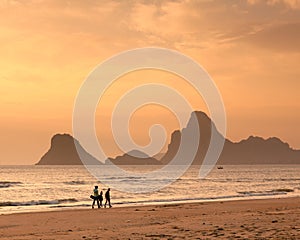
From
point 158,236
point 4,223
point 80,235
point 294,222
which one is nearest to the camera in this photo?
point 158,236

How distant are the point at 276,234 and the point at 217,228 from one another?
2.87 metres

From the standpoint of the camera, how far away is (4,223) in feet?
73.0

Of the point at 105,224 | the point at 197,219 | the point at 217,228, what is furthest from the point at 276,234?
the point at 105,224

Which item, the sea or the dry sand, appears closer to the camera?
the dry sand

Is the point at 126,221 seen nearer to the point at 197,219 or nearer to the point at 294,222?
the point at 197,219

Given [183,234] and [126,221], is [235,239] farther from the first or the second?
[126,221]

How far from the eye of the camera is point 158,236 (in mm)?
15836

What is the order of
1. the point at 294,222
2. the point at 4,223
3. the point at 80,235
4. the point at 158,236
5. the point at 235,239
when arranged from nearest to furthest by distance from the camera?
the point at 235,239
the point at 158,236
the point at 80,235
the point at 294,222
the point at 4,223

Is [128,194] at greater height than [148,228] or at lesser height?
lesser

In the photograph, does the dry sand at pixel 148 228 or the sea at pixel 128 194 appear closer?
the dry sand at pixel 148 228

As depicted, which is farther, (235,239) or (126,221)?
(126,221)

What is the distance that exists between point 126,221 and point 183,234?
235 inches

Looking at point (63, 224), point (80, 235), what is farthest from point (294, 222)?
point (63, 224)

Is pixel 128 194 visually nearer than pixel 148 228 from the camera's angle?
No
